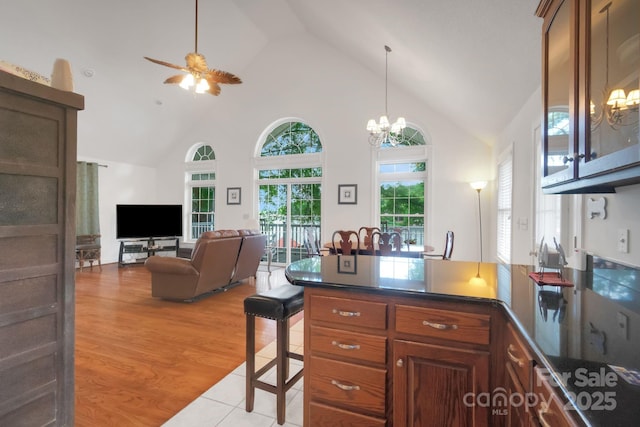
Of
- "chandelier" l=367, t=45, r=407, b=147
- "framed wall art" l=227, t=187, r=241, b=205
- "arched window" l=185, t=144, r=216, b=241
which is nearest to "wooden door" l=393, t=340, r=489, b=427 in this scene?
"chandelier" l=367, t=45, r=407, b=147

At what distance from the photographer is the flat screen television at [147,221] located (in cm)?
693

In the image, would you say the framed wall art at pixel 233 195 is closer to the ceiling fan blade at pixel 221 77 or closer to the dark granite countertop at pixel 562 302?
the ceiling fan blade at pixel 221 77

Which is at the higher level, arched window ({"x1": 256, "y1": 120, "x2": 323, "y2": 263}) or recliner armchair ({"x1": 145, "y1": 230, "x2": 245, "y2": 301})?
arched window ({"x1": 256, "y1": 120, "x2": 323, "y2": 263})

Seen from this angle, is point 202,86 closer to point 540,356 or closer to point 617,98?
point 617,98

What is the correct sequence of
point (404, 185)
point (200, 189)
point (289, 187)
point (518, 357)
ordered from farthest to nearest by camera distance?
point (200, 189)
point (289, 187)
point (404, 185)
point (518, 357)

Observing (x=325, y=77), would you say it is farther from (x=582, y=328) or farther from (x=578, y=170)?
(x=582, y=328)

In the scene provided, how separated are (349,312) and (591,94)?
135 cm

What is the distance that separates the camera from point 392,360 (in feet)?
4.63

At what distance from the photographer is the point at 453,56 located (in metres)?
3.11

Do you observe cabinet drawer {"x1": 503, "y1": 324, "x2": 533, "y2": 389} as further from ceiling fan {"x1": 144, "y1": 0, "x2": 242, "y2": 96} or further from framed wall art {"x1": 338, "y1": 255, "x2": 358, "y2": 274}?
ceiling fan {"x1": 144, "y1": 0, "x2": 242, "y2": 96}

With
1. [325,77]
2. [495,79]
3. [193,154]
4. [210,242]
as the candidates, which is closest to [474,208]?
[495,79]

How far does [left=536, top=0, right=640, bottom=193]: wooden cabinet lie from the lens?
3.16ft

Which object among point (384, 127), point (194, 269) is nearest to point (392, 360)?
point (194, 269)

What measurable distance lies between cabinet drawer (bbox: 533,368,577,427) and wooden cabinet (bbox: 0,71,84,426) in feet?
4.84
